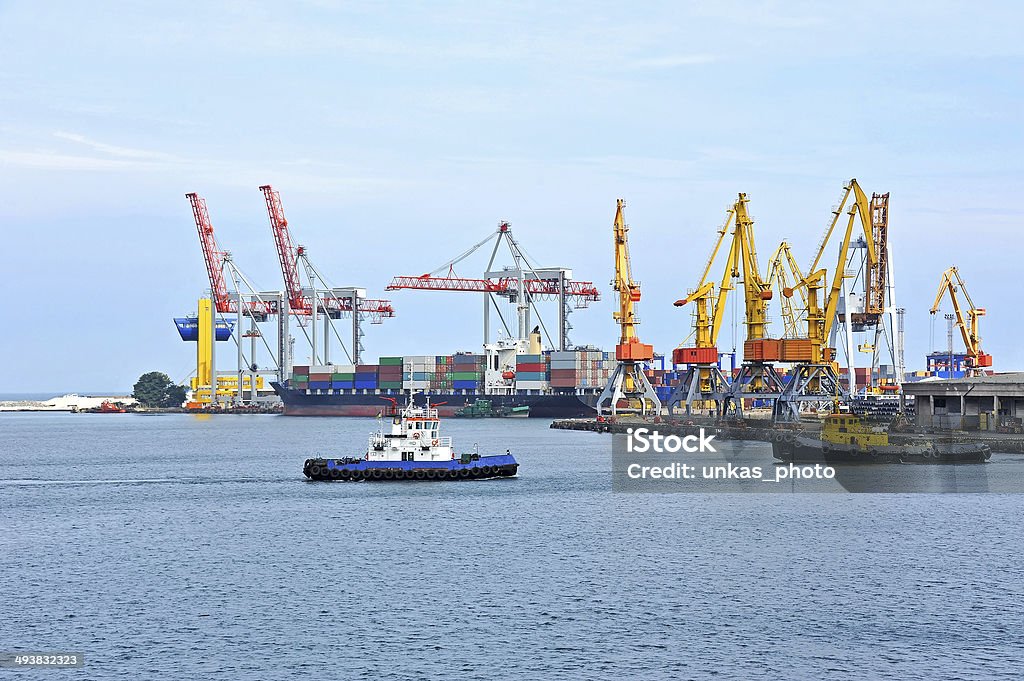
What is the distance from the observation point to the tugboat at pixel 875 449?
7775cm

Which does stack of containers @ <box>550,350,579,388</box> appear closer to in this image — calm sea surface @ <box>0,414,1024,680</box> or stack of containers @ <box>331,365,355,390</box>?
stack of containers @ <box>331,365,355,390</box>

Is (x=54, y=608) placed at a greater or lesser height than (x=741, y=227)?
lesser

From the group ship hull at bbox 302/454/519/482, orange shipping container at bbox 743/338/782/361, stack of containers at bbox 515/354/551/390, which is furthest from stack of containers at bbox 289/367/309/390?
ship hull at bbox 302/454/519/482

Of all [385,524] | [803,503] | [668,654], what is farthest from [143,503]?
[668,654]

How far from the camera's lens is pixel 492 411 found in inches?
6929

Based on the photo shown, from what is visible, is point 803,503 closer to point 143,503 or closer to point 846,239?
point 143,503

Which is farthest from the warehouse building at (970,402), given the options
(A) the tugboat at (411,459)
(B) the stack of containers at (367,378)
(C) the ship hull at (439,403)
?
(B) the stack of containers at (367,378)

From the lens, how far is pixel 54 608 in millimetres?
36938

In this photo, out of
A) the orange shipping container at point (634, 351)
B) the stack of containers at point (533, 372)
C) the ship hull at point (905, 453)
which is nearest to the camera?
the ship hull at point (905, 453)

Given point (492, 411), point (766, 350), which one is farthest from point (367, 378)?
point (766, 350)

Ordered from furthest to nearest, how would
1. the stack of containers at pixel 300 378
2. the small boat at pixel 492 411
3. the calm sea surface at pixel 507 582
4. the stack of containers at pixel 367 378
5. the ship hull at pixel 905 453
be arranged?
the stack of containers at pixel 300 378
the stack of containers at pixel 367 378
the small boat at pixel 492 411
the ship hull at pixel 905 453
the calm sea surface at pixel 507 582

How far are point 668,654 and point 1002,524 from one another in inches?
1009

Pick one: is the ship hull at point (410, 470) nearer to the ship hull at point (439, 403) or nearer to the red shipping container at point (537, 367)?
the ship hull at point (439, 403)

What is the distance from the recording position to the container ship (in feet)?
568
